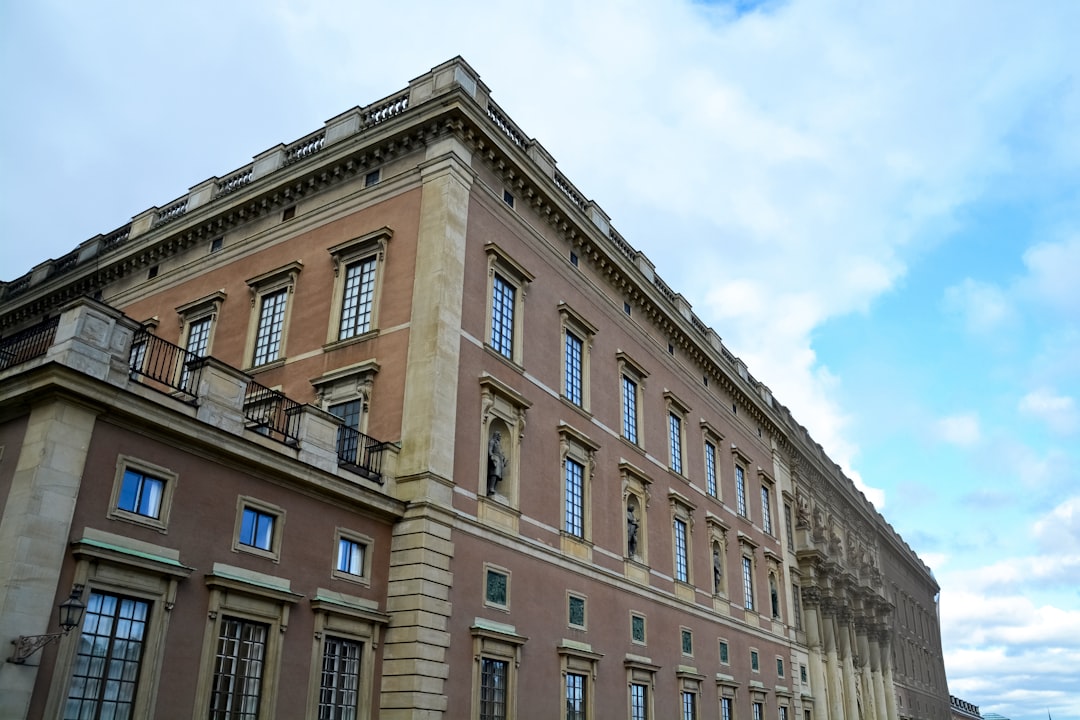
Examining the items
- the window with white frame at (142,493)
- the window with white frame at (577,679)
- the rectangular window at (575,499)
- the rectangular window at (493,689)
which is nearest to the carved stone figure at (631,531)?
the rectangular window at (575,499)

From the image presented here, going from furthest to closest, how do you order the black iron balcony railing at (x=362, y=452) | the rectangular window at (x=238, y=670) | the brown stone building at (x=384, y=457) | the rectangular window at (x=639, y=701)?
the rectangular window at (x=639, y=701) < the black iron balcony railing at (x=362, y=452) < the rectangular window at (x=238, y=670) < the brown stone building at (x=384, y=457)

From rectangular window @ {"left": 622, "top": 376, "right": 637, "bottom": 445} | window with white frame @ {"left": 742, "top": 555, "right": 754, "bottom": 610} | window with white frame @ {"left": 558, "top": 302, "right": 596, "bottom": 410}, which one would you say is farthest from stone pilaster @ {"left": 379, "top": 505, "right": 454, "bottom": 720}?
window with white frame @ {"left": 742, "top": 555, "right": 754, "bottom": 610}

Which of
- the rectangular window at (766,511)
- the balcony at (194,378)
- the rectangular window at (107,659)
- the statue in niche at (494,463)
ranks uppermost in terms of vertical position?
the rectangular window at (766,511)

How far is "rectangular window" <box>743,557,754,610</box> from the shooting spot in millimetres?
37684

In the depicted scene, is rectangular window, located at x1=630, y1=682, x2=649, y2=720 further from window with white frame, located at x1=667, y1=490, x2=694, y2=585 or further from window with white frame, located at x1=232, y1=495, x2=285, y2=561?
window with white frame, located at x1=232, y1=495, x2=285, y2=561

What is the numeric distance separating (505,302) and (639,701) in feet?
41.6

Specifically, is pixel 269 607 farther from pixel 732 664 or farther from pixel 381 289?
pixel 732 664

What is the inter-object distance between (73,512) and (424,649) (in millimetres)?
7765

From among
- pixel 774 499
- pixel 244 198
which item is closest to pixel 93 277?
pixel 244 198

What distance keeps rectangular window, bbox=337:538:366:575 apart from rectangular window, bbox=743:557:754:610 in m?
22.4

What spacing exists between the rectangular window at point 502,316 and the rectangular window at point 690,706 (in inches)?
538

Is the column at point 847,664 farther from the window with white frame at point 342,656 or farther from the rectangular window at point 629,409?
the window with white frame at point 342,656

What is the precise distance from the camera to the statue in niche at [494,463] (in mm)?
23016

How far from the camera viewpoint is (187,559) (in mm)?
15734
